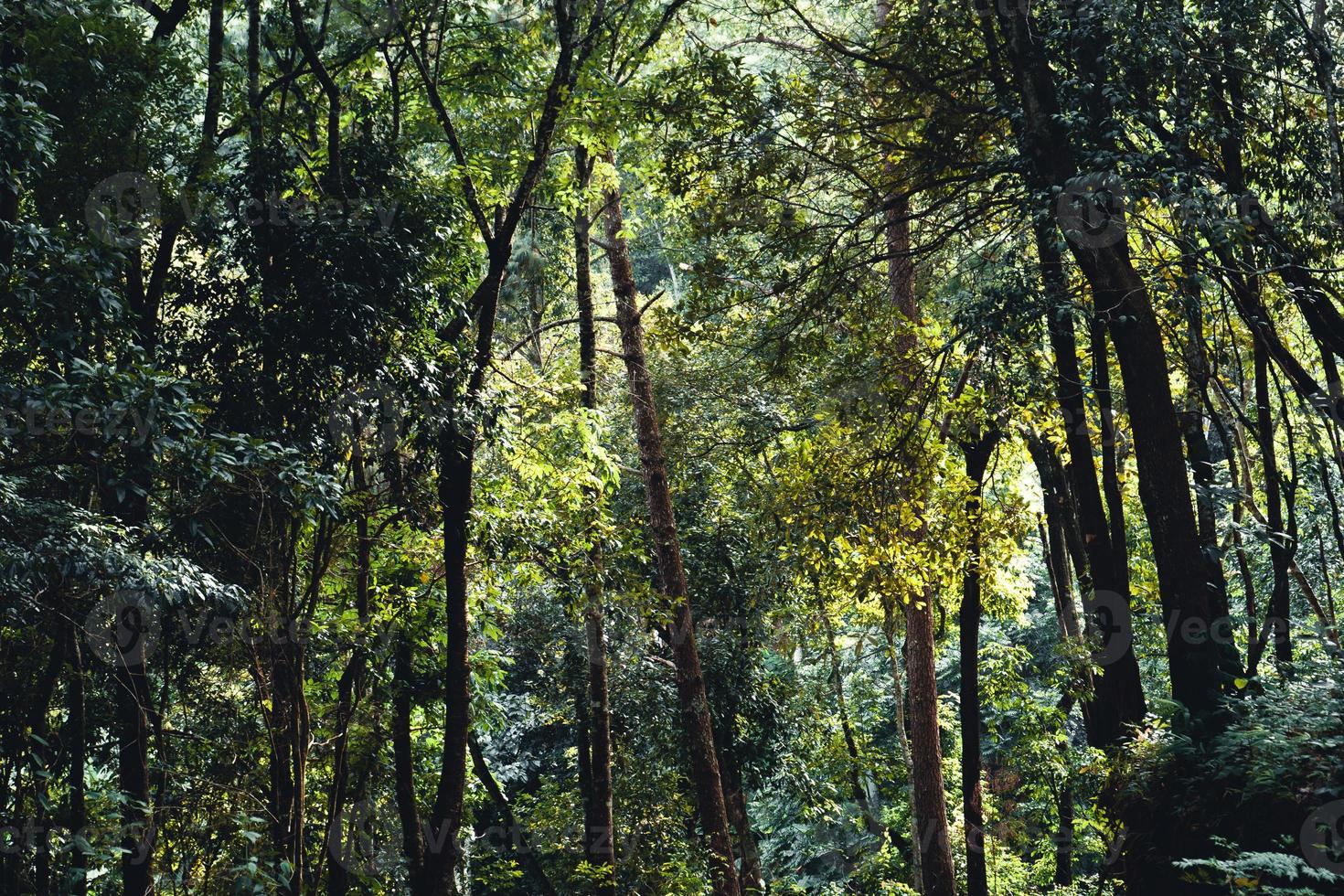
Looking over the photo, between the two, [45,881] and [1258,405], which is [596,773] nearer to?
[45,881]

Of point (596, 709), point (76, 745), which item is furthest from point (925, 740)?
point (76, 745)

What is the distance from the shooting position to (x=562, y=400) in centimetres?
930

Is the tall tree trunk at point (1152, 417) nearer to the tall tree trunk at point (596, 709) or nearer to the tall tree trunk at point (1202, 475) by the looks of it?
the tall tree trunk at point (1202, 475)

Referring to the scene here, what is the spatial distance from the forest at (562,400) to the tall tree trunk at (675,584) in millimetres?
48

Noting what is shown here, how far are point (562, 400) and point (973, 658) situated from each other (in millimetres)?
4753

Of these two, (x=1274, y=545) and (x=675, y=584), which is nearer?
(x=1274, y=545)

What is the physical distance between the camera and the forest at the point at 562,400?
16.9 ft

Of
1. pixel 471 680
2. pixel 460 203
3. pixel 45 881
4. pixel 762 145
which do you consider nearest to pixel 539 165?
pixel 460 203

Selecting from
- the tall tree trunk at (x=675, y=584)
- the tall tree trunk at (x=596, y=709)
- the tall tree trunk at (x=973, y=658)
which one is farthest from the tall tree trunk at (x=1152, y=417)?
the tall tree trunk at (x=596, y=709)

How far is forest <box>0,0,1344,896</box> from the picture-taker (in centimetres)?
516

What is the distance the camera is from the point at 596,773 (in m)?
10.7

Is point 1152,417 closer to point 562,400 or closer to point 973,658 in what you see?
point 973,658

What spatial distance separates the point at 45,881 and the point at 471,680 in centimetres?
377

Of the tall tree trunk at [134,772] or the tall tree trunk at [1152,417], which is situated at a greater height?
the tall tree trunk at [1152,417]
